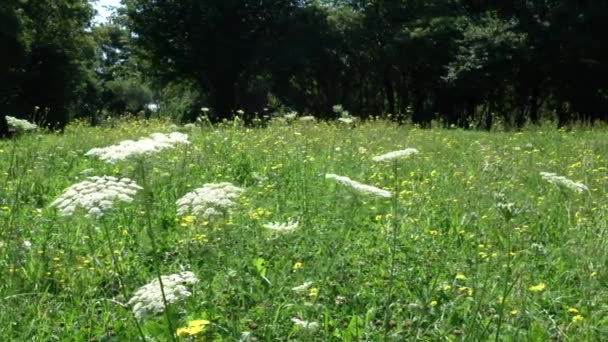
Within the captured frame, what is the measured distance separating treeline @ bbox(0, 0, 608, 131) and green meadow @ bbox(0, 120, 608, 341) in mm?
19199

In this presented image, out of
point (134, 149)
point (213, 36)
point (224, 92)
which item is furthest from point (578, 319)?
A: point (224, 92)

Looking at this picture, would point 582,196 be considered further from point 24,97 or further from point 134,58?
point 134,58

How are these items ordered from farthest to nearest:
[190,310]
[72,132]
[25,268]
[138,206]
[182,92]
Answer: [182,92] < [72,132] < [138,206] < [25,268] < [190,310]

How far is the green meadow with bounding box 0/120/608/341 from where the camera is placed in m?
3.07

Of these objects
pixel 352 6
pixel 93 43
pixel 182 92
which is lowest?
pixel 182 92

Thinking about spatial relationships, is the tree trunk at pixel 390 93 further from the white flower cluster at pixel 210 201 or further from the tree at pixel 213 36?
the white flower cluster at pixel 210 201

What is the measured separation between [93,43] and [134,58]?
2.45 metres

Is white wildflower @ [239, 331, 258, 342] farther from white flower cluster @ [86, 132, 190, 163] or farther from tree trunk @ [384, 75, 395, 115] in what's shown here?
tree trunk @ [384, 75, 395, 115]

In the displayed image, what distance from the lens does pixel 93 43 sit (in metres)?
37.1

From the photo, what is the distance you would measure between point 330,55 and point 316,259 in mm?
32548

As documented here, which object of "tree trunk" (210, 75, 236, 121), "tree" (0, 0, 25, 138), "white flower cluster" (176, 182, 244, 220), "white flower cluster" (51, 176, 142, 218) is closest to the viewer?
"white flower cluster" (51, 176, 142, 218)

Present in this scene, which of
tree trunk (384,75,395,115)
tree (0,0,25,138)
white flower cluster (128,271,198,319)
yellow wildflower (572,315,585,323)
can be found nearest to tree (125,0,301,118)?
tree trunk (384,75,395,115)

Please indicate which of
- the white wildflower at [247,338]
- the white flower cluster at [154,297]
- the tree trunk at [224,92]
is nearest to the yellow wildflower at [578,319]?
the white wildflower at [247,338]

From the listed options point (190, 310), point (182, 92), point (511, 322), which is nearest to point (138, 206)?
point (190, 310)
